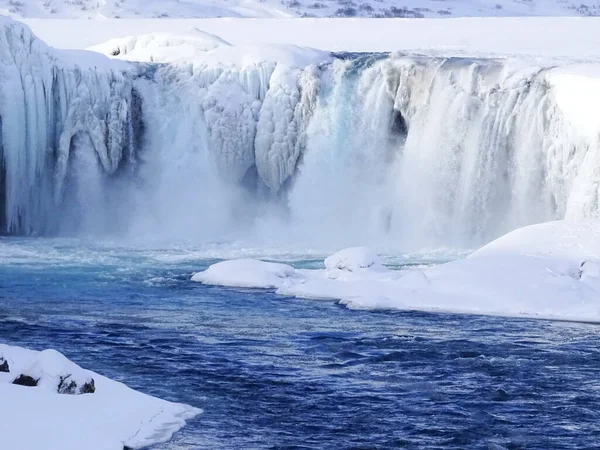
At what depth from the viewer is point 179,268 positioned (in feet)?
85.1

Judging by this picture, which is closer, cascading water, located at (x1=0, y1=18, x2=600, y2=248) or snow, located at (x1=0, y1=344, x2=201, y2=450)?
snow, located at (x1=0, y1=344, x2=201, y2=450)

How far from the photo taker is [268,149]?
3303cm

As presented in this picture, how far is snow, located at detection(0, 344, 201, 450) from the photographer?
12555mm

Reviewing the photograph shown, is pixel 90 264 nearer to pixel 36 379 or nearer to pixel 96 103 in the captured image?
pixel 96 103

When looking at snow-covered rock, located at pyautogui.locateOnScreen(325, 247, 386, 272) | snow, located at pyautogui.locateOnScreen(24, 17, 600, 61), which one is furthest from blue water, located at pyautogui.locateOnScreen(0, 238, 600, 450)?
snow, located at pyautogui.locateOnScreen(24, 17, 600, 61)

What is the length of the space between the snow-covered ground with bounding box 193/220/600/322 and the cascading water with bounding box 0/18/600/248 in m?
7.28

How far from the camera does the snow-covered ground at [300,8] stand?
202 ft

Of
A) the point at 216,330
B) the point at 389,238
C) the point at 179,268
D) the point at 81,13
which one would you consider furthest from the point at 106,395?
the point at 81,13

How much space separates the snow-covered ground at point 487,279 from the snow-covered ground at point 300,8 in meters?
39.4

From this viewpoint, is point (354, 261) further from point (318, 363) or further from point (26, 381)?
point (26, 381)

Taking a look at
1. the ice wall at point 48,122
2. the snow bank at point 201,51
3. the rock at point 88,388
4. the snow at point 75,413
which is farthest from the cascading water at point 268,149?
the rock at point 88,388

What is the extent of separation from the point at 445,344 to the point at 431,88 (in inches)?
571

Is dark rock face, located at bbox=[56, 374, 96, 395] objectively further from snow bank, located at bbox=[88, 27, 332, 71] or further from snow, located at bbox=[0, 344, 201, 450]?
snow bank, located at bbox=[88, 27, 332, 71]

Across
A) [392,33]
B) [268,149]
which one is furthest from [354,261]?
[392,33]
